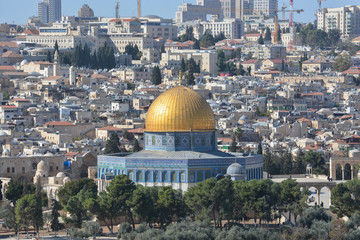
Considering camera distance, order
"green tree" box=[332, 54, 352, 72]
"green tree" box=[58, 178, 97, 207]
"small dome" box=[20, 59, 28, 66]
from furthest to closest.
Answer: "green tree" box=[332, 54, 352, 72] → "small dome" box=[20, 59, 28, 66] → "green tree" box=[58, 178, 97, 207]

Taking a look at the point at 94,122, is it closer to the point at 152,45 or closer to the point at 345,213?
the point at 345,213

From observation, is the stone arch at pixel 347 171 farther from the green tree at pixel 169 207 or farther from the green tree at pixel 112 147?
the green tree at pixel 169 207

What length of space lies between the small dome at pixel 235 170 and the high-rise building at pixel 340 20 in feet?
405

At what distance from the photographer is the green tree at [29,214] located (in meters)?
51.4

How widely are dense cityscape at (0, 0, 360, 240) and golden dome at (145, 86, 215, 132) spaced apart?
0.05 metres

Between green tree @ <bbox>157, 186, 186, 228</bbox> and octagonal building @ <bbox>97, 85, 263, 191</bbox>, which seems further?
octagonal building @ <bbox>97, 85, 263, 191</bbox>

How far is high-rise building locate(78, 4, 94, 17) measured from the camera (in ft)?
628

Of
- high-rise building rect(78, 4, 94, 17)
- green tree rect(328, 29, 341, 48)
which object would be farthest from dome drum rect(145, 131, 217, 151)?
high-rise building rect(78, 4, 94, 17)

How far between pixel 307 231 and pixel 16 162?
73.5 feet

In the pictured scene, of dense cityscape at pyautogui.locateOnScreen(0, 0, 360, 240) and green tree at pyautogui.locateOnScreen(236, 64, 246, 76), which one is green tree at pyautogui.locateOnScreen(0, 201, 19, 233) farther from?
green tree at pyautogui.locateOnScreen(236, 64, 246, 76)

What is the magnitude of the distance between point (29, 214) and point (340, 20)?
5290 inches

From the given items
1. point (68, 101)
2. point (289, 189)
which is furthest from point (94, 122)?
point (289, 189)

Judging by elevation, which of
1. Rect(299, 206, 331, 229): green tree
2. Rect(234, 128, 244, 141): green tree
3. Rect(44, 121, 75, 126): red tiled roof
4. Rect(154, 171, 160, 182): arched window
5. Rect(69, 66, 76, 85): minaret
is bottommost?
Rect(234, 128, 244, 141): green tree

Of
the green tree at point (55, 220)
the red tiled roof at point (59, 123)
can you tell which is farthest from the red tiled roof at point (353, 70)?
the green tree at point (55, 220)
